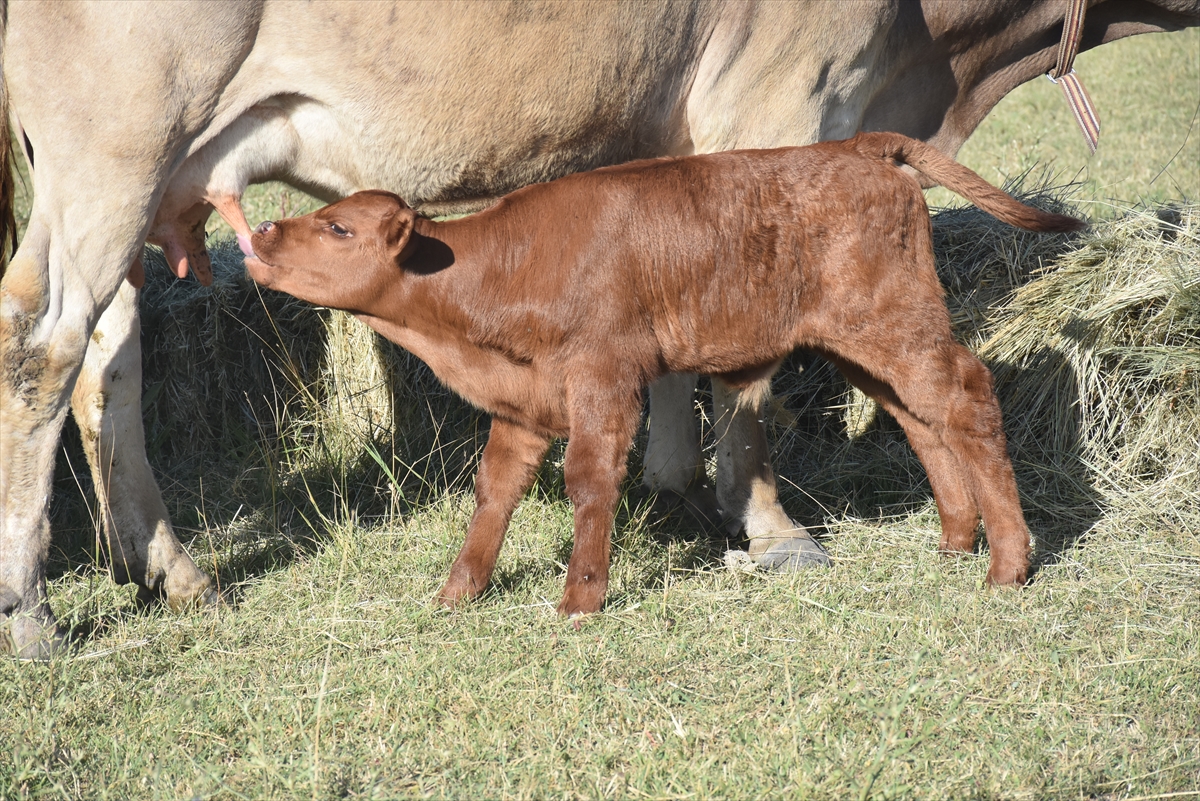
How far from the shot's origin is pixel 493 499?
4.05m

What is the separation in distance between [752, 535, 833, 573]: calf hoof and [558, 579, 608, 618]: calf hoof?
37.8 inches

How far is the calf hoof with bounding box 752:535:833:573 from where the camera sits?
4461mm

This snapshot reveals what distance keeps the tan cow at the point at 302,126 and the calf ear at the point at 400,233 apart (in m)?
0.54

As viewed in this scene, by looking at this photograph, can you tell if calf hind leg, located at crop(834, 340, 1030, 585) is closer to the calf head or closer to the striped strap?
the calf head

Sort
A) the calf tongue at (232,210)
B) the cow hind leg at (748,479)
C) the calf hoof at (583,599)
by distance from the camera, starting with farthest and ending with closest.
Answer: the cow hind leg at (748,479)
the calf tongue at (232,210)
the calf hoof at (583,599)

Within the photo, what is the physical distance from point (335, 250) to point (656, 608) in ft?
5.27

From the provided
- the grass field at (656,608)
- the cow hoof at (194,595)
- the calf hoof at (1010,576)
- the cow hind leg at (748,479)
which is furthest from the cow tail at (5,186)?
the calf hoof at (1010,576)

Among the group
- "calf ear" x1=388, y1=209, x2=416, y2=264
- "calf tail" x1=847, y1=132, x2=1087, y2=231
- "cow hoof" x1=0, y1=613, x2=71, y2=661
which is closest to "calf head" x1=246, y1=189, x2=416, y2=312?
"calf ear" x1=388, y1=209, x2=416, y2=264

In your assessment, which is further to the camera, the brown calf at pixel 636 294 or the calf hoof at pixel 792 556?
the calf hoof at pixel 792 556

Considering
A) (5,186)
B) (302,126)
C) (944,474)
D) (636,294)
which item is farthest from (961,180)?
(5,186)

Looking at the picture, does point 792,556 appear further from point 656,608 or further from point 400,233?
point 400,233

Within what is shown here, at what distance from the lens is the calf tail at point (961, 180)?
3963 millimetres

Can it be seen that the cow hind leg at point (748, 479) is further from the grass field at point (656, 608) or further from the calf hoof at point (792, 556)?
the grass field at point (656, 608)

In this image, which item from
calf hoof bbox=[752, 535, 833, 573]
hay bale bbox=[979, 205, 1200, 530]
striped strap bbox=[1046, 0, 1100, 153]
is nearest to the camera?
calf hoof bbox=[752, 535, 833, 573]
